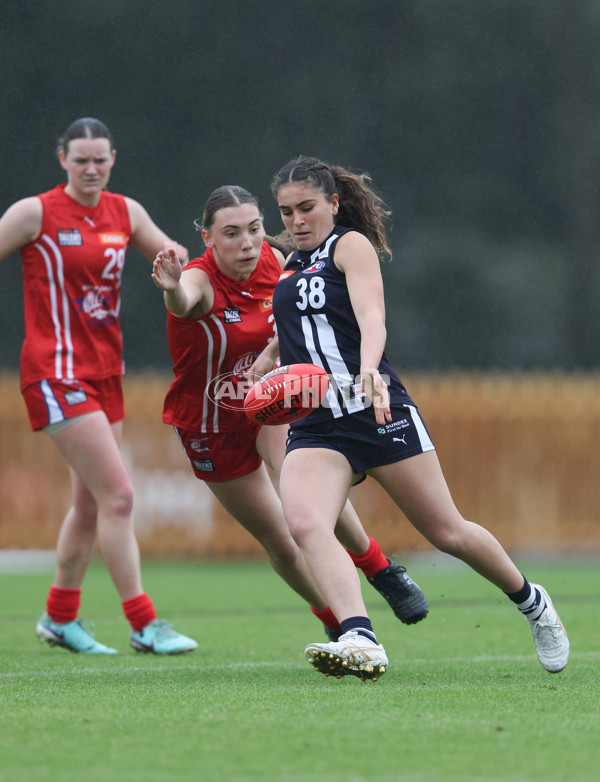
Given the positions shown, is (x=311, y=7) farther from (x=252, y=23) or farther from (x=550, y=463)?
(x=550, y=463)

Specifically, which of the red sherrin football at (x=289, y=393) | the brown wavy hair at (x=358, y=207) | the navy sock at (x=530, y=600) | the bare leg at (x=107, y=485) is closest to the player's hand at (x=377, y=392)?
the red sherrin football at (x=289, y=393)

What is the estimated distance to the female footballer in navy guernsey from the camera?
4969mm

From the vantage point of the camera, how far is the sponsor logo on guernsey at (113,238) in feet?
22.1

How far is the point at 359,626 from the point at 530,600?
937 mm

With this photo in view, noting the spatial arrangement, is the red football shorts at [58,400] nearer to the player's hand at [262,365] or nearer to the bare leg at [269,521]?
the bare leg at [269,521]

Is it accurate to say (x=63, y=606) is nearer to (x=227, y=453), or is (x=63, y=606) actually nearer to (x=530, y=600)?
(x=227, y=453)

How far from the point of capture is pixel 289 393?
499cm

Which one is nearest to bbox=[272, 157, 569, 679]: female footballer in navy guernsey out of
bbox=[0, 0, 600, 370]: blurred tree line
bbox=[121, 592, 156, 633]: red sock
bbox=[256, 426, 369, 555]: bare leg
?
bbox=[256, 426, 369, 555]: bare leg

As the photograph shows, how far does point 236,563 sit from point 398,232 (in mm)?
10403

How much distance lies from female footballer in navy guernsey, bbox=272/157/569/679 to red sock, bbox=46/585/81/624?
2.12m

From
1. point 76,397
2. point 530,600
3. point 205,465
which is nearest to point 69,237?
point 76,397

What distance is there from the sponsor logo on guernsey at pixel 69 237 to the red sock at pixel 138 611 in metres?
1.80

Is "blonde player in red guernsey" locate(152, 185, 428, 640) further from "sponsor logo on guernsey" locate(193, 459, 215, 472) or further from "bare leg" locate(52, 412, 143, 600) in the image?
"bare leg" locate(52, 412, 143, 600)

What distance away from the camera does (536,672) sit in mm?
5578
